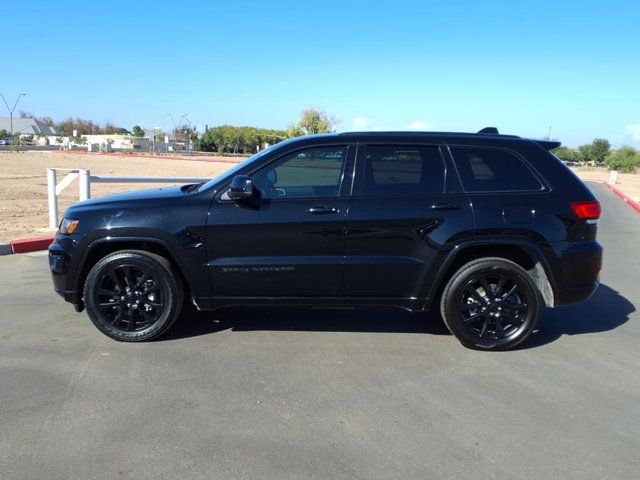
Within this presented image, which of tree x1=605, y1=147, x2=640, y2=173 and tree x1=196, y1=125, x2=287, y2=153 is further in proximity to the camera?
tree x1=196, y1=125, x2=287, y2=153

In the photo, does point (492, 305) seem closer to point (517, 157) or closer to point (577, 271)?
point (577, 271)

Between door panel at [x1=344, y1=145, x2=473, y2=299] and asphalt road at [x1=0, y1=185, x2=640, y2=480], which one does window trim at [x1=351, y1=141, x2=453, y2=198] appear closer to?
door panel at [x1=344, y1=145, x2=473, y2=299]

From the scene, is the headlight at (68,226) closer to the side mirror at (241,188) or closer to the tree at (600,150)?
the side mirror at (241,188)

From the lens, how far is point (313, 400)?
3.88m

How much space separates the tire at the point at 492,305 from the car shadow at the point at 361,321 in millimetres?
319

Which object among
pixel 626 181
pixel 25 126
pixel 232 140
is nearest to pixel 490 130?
pixel 626 181

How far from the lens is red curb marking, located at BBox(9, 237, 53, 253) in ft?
27.5

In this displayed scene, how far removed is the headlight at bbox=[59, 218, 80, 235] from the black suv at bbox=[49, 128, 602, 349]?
12mm

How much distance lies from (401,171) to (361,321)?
65.1 inches

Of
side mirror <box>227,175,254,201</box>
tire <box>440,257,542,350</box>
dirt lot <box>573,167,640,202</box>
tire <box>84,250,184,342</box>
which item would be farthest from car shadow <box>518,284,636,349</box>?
dirt lot <box>573,167,640,202</box>

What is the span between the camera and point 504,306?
15.8ft

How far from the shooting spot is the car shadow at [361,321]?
5.32m

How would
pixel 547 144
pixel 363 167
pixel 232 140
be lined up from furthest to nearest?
pixel 232 140 < pixel 547 144 < pixel 363 167

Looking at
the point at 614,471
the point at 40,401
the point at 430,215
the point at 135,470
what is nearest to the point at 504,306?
the point at 430,215
